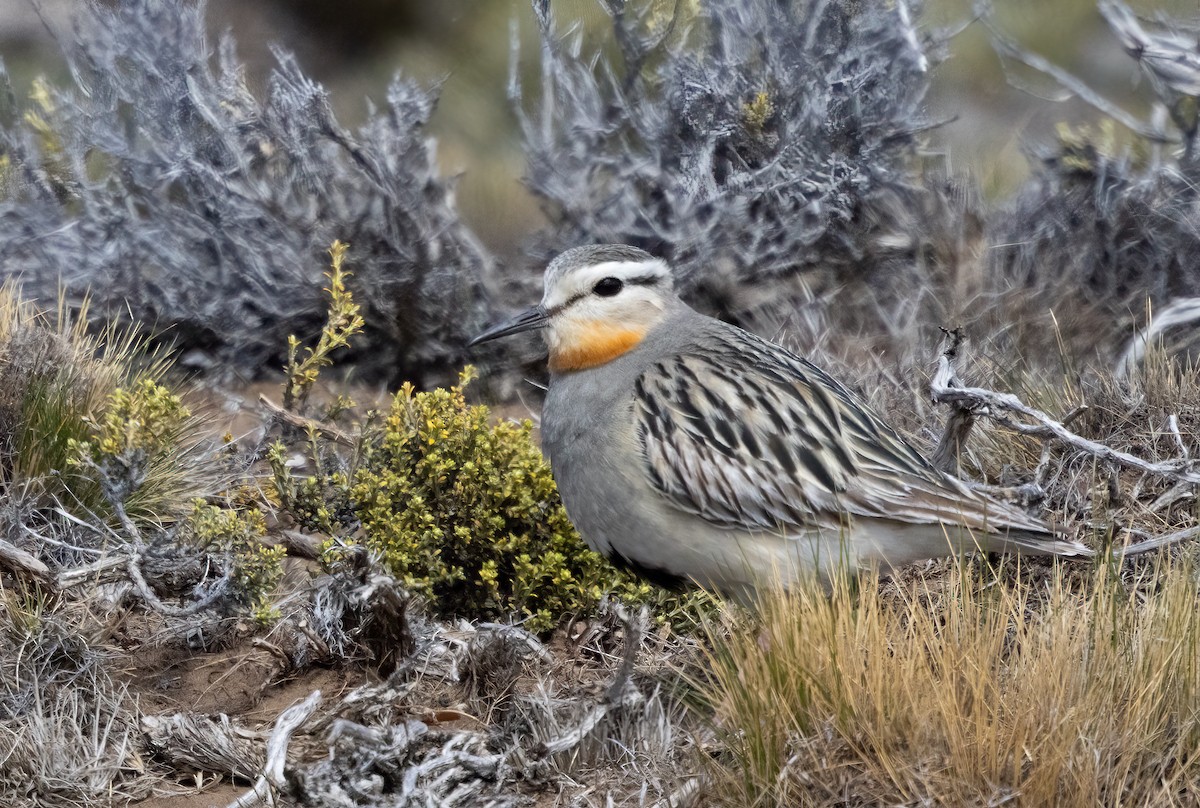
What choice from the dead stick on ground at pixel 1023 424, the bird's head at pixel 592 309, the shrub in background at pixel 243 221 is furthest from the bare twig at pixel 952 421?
the shrub in background at pixel 243 221

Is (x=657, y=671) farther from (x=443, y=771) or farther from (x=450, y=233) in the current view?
(x=450, y=233)

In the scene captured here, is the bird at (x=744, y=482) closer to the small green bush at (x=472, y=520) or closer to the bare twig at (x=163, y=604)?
the small green bush at (x=472, y=520)

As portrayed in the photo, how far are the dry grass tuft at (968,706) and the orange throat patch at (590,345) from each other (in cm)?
147

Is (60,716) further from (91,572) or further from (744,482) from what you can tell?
(744,482)

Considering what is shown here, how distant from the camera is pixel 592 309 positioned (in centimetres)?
511

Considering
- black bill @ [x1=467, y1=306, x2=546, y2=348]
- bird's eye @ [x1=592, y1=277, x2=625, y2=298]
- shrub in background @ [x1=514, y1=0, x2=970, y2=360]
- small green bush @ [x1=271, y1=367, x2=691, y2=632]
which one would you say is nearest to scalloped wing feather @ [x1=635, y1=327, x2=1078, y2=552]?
bird's eye @ [x1=592, y1=277, x2=625, y2=298]

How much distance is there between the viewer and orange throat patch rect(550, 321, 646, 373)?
16.7ft

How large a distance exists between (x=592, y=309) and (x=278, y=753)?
1.97 meters

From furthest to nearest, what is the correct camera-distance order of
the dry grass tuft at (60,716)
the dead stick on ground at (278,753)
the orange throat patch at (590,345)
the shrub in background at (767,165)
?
the shrub in background at (767,165)
the orange throat patch at (590,345)
the dry grass tuft at (60,716)
the dead stick on ground at (278,753)

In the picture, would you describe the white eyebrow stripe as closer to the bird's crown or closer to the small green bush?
the bird's crown

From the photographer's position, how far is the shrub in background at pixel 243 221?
24.9 ft

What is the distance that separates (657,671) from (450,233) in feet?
11.8

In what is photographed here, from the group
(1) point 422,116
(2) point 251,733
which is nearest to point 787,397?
(2) point 251,733

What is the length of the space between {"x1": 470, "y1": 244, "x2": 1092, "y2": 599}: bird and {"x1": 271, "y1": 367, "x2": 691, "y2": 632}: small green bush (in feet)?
1.68
